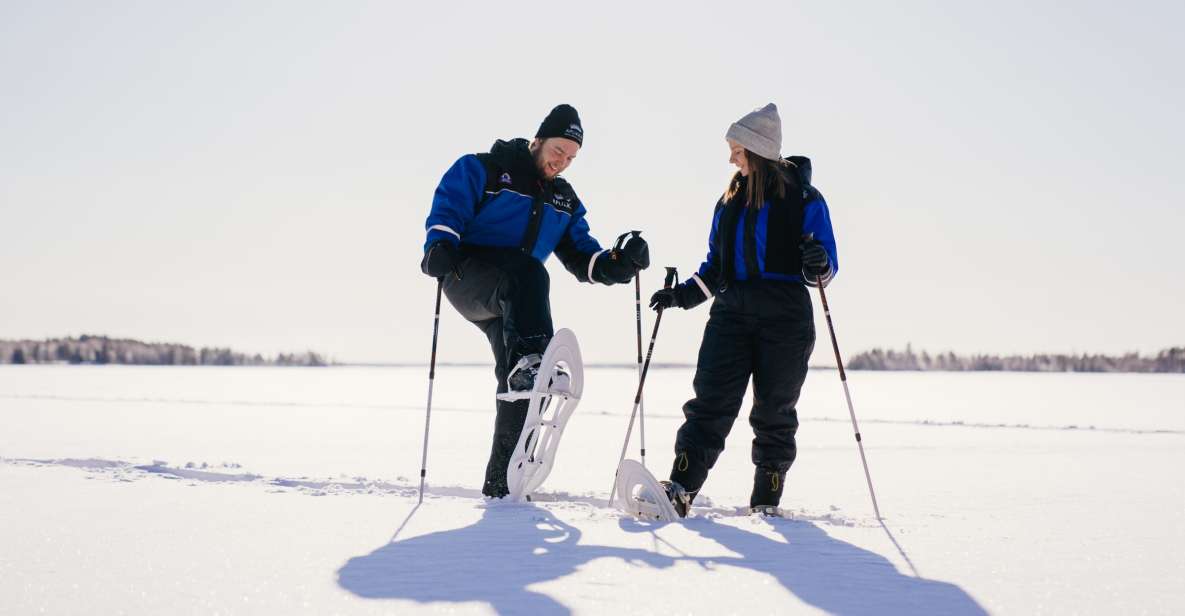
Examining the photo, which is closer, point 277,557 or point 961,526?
point 277,557

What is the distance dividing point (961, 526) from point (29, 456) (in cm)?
535

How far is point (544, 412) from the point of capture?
154 inches

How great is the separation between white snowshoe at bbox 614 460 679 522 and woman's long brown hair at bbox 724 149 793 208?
1347 mm

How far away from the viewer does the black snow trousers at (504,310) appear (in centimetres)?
391

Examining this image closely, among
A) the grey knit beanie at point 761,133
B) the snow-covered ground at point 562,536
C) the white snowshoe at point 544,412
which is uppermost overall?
the grey knit beanie at point 761,133

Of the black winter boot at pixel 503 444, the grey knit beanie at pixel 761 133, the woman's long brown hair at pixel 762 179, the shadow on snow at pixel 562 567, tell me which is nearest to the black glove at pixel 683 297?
the woman's long brown hair at pixel 762 179

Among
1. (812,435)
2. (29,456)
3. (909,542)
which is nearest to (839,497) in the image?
(909,542)

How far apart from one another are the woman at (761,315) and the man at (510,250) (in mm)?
650

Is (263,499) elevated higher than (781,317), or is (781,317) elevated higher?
(781,317)

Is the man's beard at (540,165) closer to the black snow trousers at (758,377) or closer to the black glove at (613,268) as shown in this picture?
the black glove at (613,268)

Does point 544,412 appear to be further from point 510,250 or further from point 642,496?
point 510,250

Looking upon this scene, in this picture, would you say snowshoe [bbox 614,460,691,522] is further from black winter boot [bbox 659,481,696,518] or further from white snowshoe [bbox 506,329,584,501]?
white snowshoe [bbox 506,329,584,501]

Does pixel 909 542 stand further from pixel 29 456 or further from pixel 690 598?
pixel 29 456

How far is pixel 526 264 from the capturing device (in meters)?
4.15
